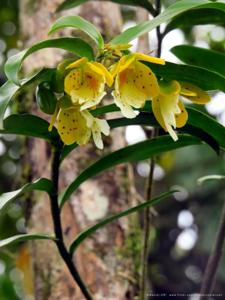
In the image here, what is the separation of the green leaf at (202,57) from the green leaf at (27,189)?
26cm

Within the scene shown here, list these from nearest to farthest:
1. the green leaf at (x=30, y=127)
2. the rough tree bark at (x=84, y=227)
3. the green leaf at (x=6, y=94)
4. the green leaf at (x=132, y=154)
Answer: the green leaf at (x=6, y=94), the green leaf at (x=30, y=127), the green leaf at (x=132, y=154), the rough tree bark at (x=84, y=227)

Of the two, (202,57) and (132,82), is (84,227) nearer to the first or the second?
(202,57)

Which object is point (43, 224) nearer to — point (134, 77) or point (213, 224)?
point (134, 77)

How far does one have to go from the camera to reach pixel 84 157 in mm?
1368

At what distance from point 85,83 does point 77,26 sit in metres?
0.07

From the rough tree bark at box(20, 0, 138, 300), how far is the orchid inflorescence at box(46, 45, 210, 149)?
579mm

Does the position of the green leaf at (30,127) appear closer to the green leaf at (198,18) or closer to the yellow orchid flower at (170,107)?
the yellow orchid flower at (170,107)

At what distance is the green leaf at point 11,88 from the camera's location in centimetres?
61

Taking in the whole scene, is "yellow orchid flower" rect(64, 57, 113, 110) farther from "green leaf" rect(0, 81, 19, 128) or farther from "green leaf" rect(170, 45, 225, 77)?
"green leaf" rect(170, 45, 225, 77)

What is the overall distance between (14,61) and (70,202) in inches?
27.3

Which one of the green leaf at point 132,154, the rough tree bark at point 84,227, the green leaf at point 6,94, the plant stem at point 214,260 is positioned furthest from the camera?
the rough tree bark at point 84,227

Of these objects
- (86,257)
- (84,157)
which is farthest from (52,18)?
(86,257)

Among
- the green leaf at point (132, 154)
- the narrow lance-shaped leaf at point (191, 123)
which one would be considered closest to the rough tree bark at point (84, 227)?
the green leaf at point (132, 154)

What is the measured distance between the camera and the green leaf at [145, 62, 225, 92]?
0.68 metres
